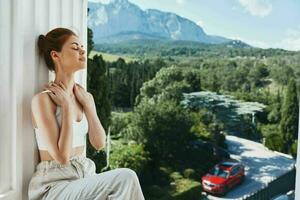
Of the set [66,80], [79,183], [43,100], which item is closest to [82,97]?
[66,80]

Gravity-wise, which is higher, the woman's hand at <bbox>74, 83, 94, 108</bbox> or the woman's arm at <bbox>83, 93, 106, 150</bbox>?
the woman's hand at <bbox>74, 83, 94, 108</bbox>

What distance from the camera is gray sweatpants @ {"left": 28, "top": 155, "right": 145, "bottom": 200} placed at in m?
1.65

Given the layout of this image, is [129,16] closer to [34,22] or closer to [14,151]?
[34,22]

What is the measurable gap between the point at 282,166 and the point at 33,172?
1295mm

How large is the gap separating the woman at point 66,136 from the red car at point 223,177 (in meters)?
0.83

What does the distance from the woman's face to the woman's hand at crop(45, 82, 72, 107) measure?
9cm

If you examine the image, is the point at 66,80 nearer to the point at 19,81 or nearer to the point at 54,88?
the point at 54,88

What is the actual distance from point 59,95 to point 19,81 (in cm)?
16

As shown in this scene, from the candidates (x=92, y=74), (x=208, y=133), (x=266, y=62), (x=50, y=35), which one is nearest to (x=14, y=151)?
(x=50, y=35)

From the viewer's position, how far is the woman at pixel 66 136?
1660mm

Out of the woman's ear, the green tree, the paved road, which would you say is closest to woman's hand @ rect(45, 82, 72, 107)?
the woman's ear

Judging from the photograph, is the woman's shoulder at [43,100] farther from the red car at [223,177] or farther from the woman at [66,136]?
the red car at [223,177]

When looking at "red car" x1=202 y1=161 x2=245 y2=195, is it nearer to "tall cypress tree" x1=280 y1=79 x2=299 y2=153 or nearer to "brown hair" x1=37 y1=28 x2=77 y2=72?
"tall cypress tree" x1=280 y1=79 x2=299 y2=153

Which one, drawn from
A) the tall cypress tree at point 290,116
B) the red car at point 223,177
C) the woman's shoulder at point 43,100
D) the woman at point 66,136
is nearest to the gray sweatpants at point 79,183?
the woman at point 66,136
